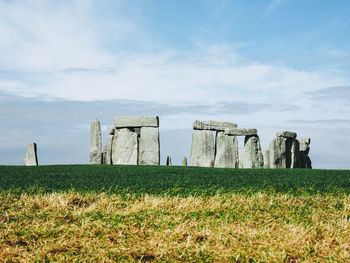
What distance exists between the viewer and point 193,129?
52.3 ft

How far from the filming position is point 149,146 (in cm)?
1545

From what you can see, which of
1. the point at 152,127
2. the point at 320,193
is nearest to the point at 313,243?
the point at 320,193

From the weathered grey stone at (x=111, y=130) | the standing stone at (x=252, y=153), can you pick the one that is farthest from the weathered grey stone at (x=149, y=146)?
the standing stone at (x=252, y=153)

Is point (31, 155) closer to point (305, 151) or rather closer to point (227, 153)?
point (227, 153)

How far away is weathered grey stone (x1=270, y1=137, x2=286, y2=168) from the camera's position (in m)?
16.8

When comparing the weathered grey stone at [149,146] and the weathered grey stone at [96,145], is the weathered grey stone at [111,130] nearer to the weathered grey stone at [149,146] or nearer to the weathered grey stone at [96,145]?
the weathered grey stone at [96,145]

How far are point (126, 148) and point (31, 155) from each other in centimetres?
502

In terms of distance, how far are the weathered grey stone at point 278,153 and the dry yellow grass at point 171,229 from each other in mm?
11535

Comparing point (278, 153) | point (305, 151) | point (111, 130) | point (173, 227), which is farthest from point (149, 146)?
point (173, 227)

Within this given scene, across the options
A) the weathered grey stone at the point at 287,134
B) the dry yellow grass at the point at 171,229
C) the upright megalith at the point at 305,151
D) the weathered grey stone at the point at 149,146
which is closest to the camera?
the dry yellow grass at the point at 171,229

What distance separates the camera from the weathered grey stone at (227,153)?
15500mm

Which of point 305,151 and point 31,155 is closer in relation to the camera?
point 31,155

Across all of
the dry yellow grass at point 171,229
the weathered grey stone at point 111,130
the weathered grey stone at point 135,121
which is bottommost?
the dry yellow grass at point 171,229

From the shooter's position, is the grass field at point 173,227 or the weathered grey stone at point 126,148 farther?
the weathered grey stone at point 126,148
